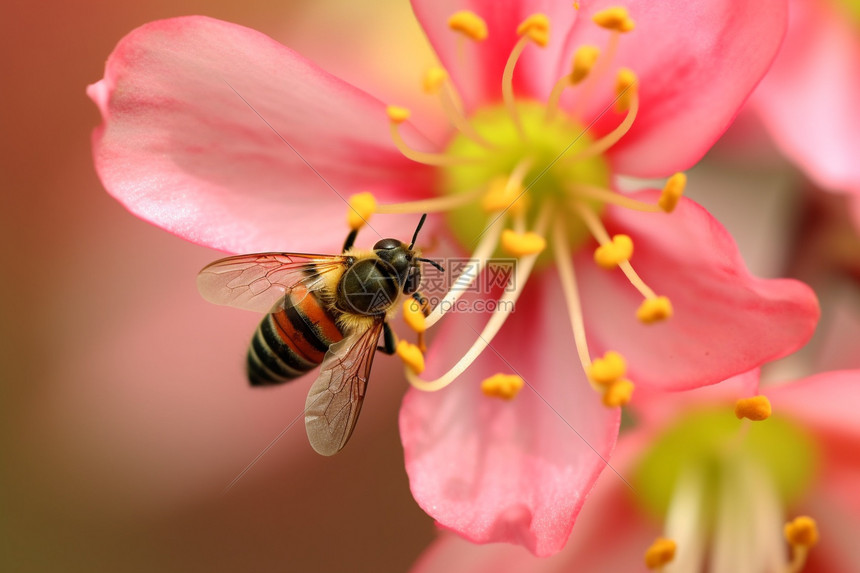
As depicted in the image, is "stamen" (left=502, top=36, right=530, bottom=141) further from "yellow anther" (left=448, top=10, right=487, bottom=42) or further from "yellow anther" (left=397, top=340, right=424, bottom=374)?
"yellow anther" (left=397, top=340, right=424, bottom=374)

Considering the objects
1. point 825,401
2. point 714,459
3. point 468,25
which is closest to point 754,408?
point 825,401

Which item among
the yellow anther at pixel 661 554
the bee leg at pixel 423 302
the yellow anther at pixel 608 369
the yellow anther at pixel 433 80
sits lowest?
the yellow anther at pixel 661 554

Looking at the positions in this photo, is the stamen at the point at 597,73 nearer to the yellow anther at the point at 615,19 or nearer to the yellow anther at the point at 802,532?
the yellow anther at the point at 615,19

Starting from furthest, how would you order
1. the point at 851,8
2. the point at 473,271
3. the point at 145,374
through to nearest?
the point at 145,374 < the point at 851,8 < the point at 473,271

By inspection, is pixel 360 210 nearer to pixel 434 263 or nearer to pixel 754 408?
pixel 434 263

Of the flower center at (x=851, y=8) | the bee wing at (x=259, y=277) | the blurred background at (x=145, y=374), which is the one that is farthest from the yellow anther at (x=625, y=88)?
the blurred background at (x=145, y=374)

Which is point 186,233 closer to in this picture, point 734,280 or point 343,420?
point 343,420
